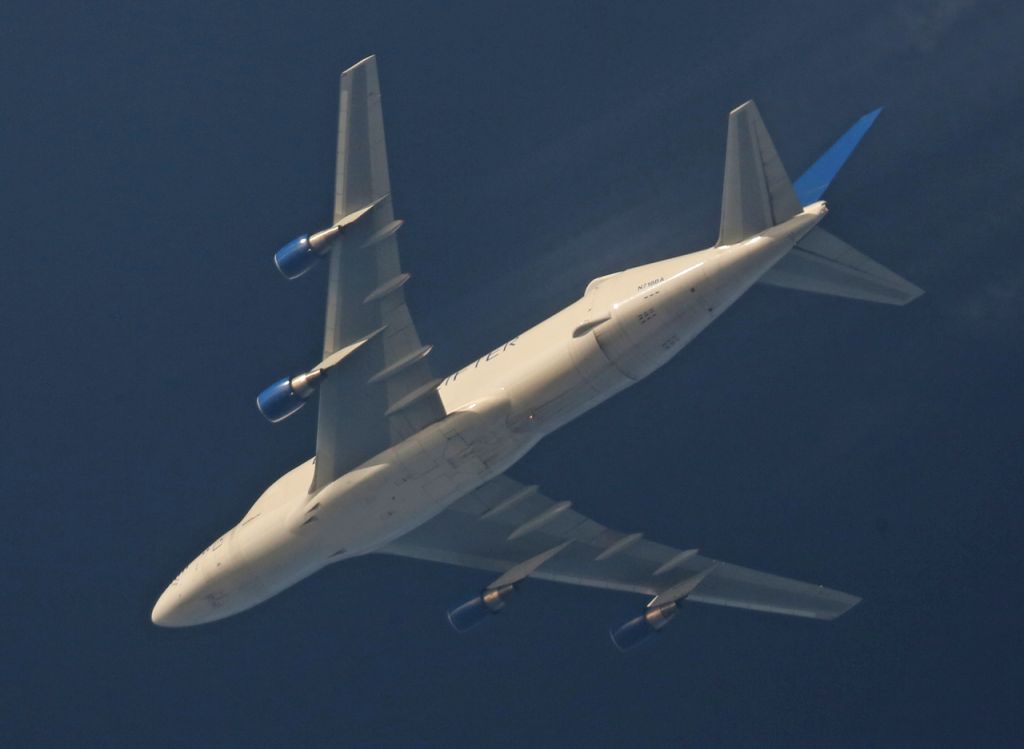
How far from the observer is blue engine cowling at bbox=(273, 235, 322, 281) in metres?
38.7

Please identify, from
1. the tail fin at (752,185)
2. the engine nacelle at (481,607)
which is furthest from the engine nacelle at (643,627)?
the tail fin at (752,185)

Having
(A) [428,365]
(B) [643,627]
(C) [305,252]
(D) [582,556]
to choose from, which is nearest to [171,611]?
(A) [428,365]

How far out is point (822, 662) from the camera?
50406 millimetres

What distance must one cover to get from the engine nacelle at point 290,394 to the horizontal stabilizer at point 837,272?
1363 cm

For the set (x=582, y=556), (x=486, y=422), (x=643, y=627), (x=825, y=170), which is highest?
(x=825, y=170)

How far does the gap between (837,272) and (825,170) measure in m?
3.06

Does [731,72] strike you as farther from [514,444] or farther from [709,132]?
[514,444]

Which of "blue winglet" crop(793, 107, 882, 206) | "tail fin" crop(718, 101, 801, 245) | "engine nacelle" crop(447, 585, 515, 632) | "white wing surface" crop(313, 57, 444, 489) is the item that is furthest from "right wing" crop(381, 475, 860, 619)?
"blue winglet" crop(793, 107, 882, 206)

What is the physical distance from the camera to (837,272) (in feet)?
136

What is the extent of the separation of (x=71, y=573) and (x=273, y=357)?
10566 millimetres

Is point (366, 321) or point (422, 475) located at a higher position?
point (366, 321)

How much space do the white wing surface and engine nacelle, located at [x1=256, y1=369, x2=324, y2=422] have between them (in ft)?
2.18

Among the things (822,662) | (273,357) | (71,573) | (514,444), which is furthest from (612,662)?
(71,573)

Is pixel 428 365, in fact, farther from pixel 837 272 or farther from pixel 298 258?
pixel 837 272
